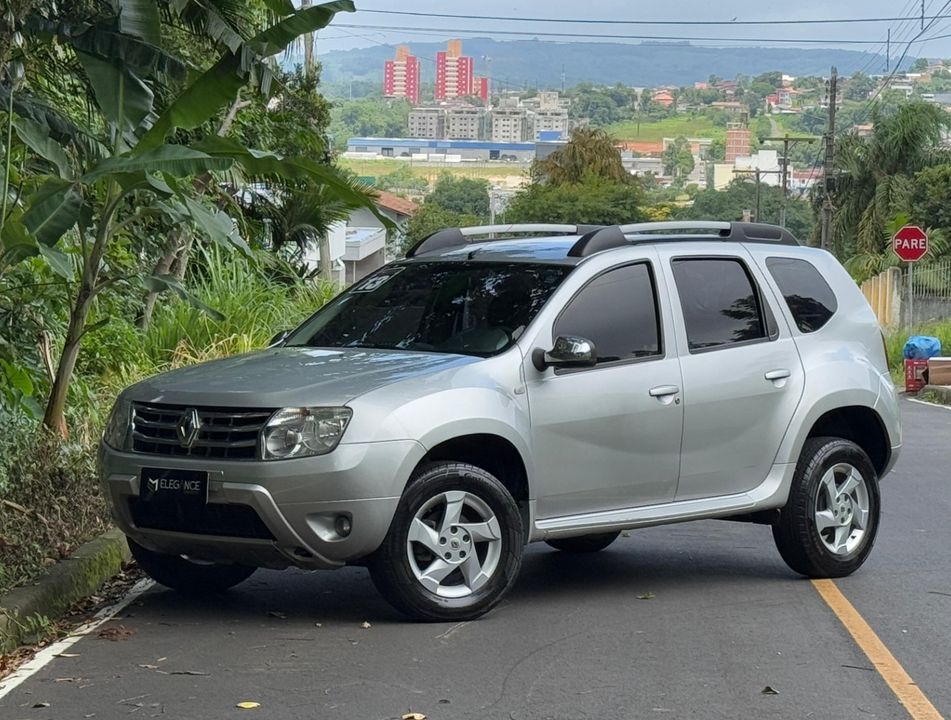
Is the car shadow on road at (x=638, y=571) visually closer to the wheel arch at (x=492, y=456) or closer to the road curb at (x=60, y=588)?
the wheel arch at (x=492, y=456)

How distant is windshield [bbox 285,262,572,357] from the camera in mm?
8281

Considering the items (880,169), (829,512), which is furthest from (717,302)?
(880,169)

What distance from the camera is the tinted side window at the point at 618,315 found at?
8.38 meters

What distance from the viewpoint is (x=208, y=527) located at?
7.42m

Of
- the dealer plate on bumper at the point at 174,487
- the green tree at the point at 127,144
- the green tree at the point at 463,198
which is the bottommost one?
the green tree at the point at 463,198

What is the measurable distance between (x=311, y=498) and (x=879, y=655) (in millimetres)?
2655

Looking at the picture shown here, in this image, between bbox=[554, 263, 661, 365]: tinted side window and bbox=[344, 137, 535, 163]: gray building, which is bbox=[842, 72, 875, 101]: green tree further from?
bbox=[554, 263, 661, 365]: tinted side window

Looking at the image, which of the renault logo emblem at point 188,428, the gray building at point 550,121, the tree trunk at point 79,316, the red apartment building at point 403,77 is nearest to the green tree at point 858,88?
the gray building at point 550,121

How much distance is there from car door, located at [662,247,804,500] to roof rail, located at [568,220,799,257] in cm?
22

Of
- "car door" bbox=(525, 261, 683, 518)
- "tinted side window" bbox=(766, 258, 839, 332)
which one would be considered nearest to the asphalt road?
"car door" bbox=(525, 261, 683, 518)

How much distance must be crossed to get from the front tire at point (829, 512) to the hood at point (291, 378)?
2.29 meters

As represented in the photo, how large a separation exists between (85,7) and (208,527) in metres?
4.68

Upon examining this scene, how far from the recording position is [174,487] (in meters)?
7.45

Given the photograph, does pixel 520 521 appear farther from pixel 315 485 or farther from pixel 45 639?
pixel 45 639
